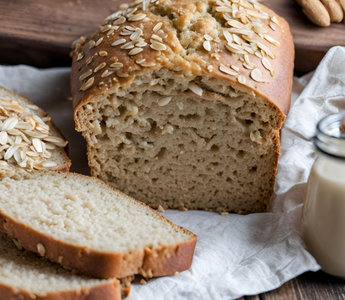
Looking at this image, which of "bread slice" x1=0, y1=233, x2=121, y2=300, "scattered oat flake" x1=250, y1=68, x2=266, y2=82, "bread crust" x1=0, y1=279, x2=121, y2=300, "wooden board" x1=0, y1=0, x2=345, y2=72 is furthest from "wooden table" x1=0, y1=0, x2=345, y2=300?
"bread crust" x1=0, y1=279, x2=121, y2=300

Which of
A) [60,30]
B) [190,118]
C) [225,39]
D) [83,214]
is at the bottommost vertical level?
[83,214]

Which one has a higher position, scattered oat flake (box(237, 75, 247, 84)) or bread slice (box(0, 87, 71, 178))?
scattered oat flake (box(237, 75, 247, 84))

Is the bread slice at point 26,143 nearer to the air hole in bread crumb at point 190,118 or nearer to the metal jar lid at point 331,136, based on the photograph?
the air hole in bread crumb at point 190,118

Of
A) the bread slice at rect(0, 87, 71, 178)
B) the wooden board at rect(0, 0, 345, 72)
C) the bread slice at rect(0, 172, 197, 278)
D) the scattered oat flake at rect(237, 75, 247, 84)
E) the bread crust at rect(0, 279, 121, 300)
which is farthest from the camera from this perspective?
the wooden board at rect(0, 0, 345, 72)

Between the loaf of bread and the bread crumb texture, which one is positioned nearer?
the bread crumb texture

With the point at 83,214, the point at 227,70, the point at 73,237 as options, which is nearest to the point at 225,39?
→ the point at 227,70

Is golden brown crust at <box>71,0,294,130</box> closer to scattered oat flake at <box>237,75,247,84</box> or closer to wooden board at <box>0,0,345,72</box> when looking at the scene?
scattered oat flake at <box>237,75,247,84</box>

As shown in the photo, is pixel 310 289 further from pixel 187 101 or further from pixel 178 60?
pixel 178 60
